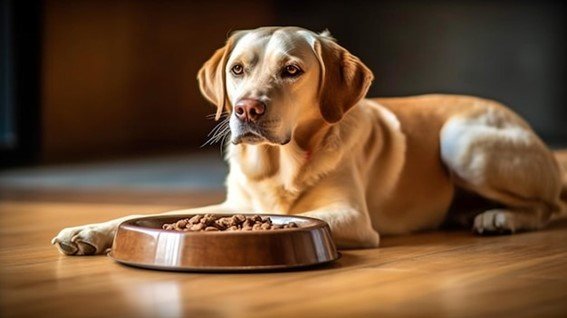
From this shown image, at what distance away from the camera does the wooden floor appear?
6.48 ft

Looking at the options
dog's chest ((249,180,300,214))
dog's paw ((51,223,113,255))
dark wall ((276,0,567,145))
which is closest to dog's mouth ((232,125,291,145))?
dog's chest ((249,180,300,214))

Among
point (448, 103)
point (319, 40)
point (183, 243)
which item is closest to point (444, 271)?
point (183, 243)

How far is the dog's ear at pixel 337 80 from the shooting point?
9.68 feet

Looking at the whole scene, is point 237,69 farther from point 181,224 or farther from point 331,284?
point 331,284

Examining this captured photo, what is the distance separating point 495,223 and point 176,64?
5.32 m

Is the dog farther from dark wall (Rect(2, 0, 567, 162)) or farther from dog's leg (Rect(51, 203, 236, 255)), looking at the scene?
dark wall (Rect(2, 0, 567, 162))

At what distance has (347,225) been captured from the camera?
9.49 ft

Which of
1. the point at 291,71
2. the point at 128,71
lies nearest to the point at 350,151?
the point at 291,71

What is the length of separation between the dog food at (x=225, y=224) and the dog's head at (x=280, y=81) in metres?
0.23

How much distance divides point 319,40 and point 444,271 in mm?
821

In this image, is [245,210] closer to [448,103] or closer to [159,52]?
[448,103]

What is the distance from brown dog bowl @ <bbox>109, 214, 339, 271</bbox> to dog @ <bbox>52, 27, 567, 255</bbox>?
32 cm

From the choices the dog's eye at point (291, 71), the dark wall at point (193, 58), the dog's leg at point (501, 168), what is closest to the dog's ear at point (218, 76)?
the dog's eye at point (291, 71)

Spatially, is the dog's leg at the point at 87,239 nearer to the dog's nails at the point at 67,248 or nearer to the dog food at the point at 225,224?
the dog's nails at the point at 67,248
